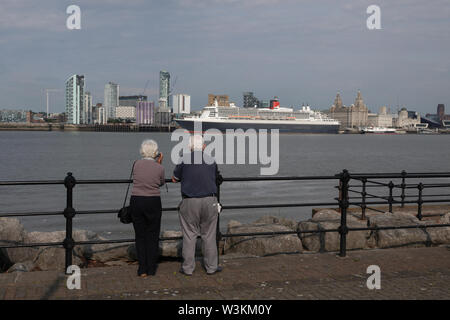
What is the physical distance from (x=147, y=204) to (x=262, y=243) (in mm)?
2440

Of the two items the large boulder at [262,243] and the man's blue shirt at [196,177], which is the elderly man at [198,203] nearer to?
the man's blue shirt at [196,177]

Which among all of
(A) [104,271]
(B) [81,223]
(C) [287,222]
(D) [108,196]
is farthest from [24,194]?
(A) [104,271]

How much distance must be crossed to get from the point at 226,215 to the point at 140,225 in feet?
42.6

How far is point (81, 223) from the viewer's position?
1733 cm

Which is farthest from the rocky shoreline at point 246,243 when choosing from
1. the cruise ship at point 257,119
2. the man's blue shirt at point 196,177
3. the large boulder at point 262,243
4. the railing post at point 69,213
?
the cruise ship at point 257,119

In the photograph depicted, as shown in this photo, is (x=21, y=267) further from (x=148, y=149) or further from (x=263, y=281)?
(x=263, y=281)

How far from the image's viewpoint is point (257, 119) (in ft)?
444

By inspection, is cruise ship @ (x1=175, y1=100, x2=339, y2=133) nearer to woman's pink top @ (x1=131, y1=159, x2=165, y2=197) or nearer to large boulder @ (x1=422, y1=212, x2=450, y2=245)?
large boulder @ (x1=422, y1=212, x2=450, y2=245)

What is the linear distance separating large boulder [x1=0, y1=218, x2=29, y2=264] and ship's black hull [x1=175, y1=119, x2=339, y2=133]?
120279 millimetres

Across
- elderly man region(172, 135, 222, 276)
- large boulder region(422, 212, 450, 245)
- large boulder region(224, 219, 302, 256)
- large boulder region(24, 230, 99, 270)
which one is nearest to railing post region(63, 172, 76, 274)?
large boulder region(24, 230, 99, 270)

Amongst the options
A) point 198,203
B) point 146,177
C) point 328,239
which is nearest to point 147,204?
point 146,177

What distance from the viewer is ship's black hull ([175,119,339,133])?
432 feet

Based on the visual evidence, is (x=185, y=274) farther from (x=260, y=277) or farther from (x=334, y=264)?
(x=334, y=264)
